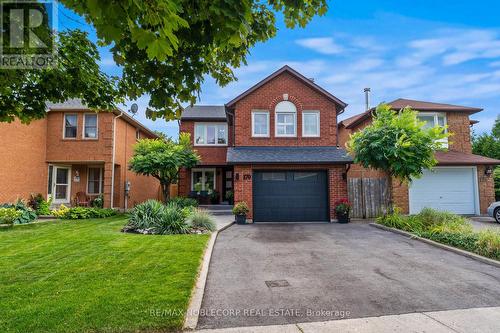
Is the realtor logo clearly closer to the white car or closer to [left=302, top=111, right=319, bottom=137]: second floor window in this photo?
[left=302, top=111, right=319, bottom=137]: second floor window

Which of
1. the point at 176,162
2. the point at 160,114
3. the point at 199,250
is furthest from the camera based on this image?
the point at 176,162

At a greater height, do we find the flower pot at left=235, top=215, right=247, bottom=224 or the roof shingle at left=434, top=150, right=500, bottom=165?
the roof shingle at left=434, top=150, right=500, bottom=165

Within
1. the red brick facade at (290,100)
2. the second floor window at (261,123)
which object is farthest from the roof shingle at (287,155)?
the second floor window at (261,123)

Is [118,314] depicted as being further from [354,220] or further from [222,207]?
[222,207]

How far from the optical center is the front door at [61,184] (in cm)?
1731

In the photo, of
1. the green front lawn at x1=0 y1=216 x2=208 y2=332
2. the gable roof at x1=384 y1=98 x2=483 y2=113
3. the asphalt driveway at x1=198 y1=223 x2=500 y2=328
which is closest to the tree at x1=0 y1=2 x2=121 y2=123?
the green front lawn at x1=0 y1=216 x2=208 y2=332

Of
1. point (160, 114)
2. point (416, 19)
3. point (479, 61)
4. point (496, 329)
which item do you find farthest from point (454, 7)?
point (160, 114)

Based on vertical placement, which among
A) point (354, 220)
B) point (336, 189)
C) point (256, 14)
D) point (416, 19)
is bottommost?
point (354, 220)

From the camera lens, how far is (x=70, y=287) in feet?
15.6

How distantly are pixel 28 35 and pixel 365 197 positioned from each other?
580 inches

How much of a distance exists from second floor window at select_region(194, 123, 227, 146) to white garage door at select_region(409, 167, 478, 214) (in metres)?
12.2

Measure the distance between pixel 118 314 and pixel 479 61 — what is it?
2041cm

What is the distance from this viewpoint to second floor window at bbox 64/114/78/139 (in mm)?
16844

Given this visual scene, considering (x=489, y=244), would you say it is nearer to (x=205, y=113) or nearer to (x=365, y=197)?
(x=365, y=197)
